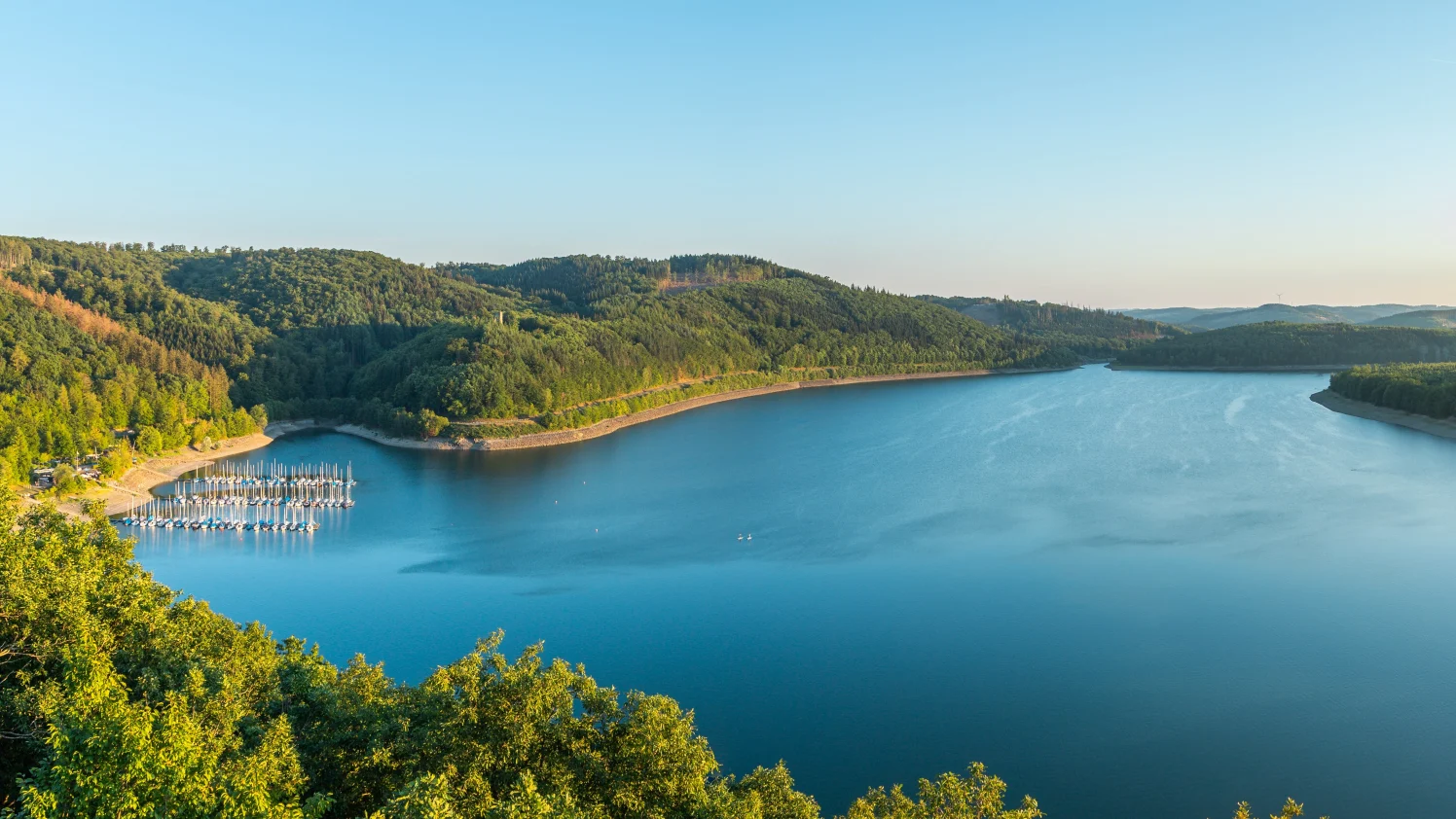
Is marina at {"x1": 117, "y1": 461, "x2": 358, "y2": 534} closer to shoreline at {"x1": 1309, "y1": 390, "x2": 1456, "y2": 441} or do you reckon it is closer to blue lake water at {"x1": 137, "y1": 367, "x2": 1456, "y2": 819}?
blue lake water at {"x1": 137, "y1": 367, "x2": 1456, "y2": 819}

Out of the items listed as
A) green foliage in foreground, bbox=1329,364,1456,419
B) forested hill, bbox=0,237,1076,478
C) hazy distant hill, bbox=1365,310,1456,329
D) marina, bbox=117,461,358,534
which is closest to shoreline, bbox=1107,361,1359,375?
forested hill, bbox=0,237,1076,478

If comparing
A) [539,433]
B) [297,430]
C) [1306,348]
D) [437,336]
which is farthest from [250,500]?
[1306,348]

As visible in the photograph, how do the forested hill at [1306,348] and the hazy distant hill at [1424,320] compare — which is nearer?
the forested hill at [1306,348]

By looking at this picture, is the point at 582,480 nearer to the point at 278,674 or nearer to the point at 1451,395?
the point at 278,674

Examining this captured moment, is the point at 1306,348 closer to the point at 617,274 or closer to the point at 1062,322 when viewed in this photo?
the point at 1062,322

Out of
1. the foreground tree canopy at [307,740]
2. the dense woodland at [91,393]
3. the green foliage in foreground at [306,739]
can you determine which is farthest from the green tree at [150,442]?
the green foliage in foreground at [306,739]

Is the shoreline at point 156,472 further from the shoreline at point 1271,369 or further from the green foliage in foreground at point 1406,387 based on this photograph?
the shoreline at point 1271,369

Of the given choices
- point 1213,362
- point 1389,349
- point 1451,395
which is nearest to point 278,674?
Result: point 1451,395
